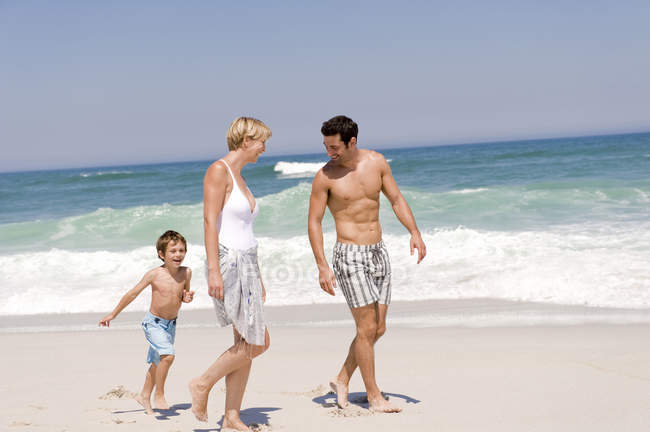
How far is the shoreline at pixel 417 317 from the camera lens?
6699 mm

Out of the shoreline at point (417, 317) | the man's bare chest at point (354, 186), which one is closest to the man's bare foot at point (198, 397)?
the man's bare chest at point (354, 186)

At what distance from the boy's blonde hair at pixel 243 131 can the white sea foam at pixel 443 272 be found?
5.17 metres

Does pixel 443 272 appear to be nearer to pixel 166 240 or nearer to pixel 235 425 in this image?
pixel 166 240

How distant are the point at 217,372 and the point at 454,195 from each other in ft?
55.3

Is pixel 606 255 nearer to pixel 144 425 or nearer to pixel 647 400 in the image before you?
pixel 647 400

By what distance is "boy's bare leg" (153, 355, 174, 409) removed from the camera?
13.5 feet

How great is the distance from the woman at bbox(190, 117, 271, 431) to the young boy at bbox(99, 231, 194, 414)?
699mm

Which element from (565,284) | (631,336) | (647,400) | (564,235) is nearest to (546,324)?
(631,336)

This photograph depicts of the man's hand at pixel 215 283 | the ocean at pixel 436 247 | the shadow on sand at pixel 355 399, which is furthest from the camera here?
the ocean at pixel 436 247

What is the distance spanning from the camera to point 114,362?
5.73 m

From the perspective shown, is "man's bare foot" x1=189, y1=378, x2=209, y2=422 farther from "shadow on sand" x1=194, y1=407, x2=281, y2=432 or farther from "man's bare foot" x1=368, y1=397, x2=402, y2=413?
"man's bare foot" x1=368, y1=397, x2=402, y2=413

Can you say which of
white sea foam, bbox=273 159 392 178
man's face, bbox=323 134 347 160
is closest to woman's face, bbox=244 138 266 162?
man's face, bbox=323 134 347 160

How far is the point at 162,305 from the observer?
→ 4160 millimetres

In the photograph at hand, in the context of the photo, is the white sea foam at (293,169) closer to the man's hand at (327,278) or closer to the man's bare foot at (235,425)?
the man's hand at (327,278)
